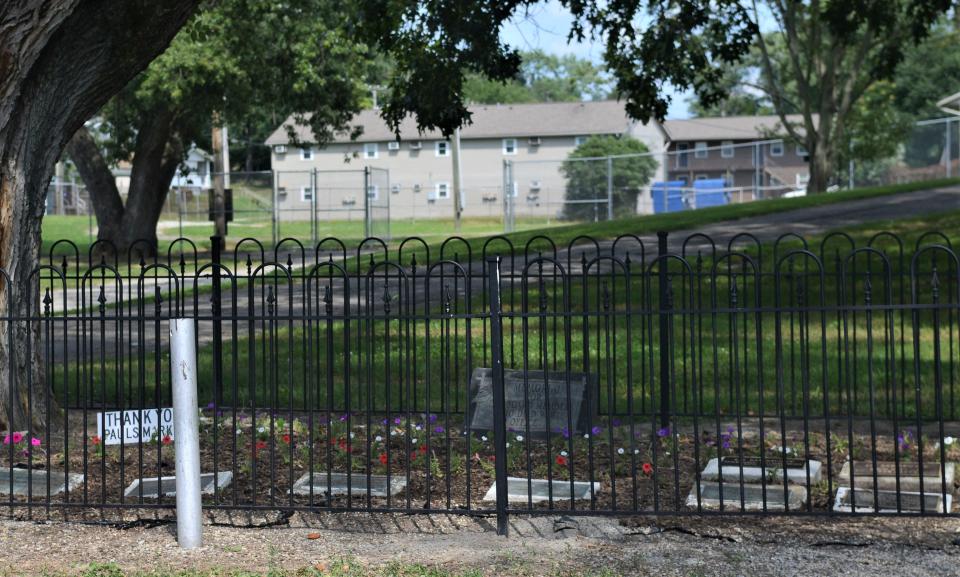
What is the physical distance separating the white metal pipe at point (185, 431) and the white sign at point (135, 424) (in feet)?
1.45

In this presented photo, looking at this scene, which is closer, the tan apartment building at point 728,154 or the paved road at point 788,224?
the paved road at point 788,224

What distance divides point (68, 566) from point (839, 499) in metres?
4.16

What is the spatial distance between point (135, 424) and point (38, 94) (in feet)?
8.96

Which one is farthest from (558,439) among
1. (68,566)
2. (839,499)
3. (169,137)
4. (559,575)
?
(169,137)

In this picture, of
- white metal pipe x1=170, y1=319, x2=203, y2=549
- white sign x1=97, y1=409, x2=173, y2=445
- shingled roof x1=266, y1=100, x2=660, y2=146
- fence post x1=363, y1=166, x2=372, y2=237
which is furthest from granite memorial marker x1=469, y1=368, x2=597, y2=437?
shingled roof x1=266, y1=100, x2=660, y2=146

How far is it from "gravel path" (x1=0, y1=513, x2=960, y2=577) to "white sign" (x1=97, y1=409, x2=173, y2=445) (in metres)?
0.51

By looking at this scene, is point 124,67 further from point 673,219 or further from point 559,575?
point 673,219

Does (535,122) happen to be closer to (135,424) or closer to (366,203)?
(366,203)

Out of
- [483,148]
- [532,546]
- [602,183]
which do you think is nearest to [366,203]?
[602,183]

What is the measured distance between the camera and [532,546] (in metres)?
6.41

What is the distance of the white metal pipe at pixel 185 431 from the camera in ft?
21.1

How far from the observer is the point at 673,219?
26250 millimetres

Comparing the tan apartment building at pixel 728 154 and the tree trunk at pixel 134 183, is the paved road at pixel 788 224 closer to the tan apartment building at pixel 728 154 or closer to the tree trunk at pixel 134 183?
the tree trunk at pixel 134 183

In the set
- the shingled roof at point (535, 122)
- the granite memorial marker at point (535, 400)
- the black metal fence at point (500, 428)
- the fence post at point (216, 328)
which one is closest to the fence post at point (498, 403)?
the black metal fence at point (500, 428)
